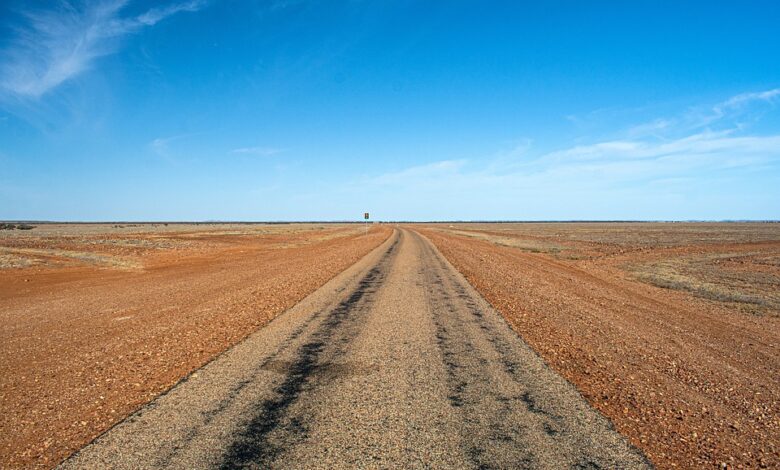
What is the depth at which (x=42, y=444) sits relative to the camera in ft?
15.7

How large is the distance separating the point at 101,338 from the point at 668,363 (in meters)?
11.9

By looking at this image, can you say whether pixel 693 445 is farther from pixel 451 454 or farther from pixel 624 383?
pixel 451 454

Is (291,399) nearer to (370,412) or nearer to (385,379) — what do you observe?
(370,412)

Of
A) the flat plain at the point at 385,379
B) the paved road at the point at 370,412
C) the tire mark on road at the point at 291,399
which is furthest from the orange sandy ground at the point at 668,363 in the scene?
the tire mark on road at the point at 291,399

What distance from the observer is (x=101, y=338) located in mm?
9234

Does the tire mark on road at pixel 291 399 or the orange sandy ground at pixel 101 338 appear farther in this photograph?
the orange sandy ground at pixel 101 338

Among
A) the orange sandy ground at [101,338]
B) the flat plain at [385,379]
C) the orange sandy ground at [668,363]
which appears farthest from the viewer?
the orange sandy ground at [101,338]

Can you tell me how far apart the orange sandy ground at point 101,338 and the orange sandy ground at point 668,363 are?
6.71 meters

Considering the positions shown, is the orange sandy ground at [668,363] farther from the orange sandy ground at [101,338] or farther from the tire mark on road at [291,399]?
the orange sandy ground at [101,338]

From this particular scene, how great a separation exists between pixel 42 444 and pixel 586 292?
53.8 ft

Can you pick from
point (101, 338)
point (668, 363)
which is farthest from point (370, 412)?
point (101, 338)

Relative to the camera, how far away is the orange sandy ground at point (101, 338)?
5.33m

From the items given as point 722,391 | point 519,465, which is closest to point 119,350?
point 519,465

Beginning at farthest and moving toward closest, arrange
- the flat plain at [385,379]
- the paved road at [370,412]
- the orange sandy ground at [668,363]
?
the orange sandy ground at [668,363]
the flat plain at [385,379]
the paved road at [370,412]
